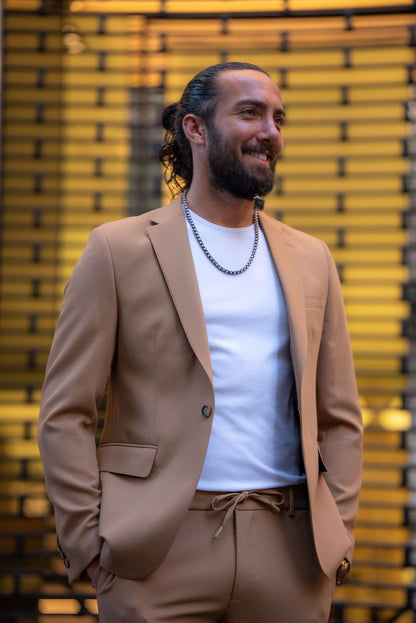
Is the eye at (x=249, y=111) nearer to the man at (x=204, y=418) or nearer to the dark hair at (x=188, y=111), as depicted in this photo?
the man at (x=204, y=418)

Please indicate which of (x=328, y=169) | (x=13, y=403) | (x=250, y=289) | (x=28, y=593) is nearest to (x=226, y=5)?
(x=328, y=169)

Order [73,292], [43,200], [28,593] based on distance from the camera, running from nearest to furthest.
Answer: [73,292]
[28,593]
[43,200]

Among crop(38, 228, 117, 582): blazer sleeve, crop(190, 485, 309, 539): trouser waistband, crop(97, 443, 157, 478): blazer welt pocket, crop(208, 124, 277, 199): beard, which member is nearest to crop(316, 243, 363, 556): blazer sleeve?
crop(190, 485, 309, 539): trouser waistband

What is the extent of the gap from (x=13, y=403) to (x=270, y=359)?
311cm

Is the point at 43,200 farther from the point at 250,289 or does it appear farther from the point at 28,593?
the point at 250,289

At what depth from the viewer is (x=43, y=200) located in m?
5.34

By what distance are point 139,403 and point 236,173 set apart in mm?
716

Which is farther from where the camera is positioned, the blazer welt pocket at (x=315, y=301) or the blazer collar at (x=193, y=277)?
the blazer welt pocket at (x=315, y=301)

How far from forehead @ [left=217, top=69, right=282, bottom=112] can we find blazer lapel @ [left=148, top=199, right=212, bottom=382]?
1.16ft

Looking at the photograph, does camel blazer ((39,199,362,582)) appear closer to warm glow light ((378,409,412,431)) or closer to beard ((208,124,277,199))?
beard ((208,124,277,199))

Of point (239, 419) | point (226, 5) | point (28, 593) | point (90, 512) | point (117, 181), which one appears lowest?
point (28, 593)

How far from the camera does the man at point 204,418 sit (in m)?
2.29

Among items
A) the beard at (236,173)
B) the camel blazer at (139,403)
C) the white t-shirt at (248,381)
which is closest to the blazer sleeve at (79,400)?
the camel blazer at (139,403)

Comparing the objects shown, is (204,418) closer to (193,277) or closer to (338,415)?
(193,277)
